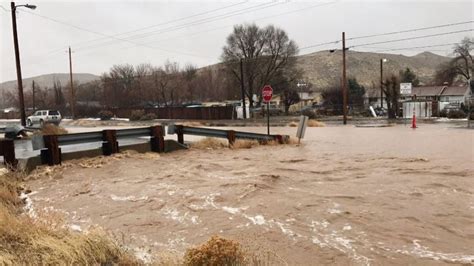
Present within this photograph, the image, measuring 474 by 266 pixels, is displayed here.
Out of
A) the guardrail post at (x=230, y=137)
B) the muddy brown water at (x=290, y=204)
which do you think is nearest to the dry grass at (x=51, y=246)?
the muddy brown water at (x=290, y=204)

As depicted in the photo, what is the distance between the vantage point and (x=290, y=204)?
8.03 metres

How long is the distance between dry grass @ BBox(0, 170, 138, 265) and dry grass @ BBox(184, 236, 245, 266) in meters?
0.83

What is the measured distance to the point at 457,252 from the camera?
564 centimetres

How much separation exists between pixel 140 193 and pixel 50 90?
111 meters

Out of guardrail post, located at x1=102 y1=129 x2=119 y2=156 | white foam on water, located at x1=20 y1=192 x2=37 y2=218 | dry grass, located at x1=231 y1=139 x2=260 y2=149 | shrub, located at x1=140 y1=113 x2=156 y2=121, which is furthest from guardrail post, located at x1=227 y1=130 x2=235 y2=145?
shrub, located at x1=140 y1=113 x2=156 y2=121

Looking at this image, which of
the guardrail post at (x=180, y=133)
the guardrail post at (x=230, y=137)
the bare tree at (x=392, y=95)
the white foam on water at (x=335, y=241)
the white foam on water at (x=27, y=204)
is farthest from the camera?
the bare tree at (x=392, y=95)

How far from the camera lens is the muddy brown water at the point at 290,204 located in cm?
589

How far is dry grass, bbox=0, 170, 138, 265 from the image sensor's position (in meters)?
4.32

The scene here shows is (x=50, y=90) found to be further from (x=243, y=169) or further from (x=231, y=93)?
(x=243, y=169)

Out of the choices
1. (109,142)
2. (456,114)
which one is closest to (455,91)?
(456,114)

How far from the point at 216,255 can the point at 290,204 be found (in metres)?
4.03

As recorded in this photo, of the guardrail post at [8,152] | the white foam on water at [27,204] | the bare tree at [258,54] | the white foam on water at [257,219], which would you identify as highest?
the bare tree at [258,54]

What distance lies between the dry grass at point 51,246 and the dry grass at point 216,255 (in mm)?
833

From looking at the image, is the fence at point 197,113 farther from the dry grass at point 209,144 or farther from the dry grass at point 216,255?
the dry grass at point 216,255
